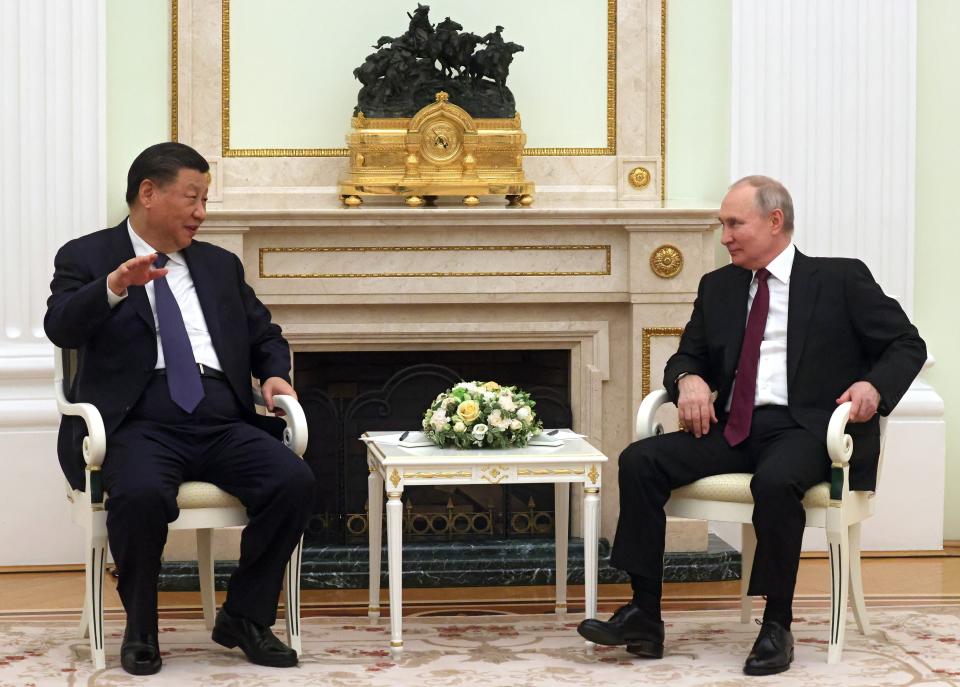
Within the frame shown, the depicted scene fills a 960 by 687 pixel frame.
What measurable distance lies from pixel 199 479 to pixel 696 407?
4.71ft

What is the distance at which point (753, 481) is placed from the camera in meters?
3.96

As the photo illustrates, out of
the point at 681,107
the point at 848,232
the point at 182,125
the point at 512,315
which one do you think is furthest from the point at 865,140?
the point at 182,125

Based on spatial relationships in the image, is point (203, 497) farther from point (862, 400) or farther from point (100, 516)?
point (862, 400)

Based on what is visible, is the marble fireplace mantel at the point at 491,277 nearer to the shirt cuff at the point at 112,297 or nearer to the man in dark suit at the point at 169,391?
the man in dark suit at the point at 169,391

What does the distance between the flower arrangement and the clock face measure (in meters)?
1.34

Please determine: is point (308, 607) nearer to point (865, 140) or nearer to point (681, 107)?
point (681, 107)

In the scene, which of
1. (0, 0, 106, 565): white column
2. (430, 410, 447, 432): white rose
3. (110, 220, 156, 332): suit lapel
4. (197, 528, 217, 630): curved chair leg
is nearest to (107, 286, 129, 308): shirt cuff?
(110, 220, 156, 332): suit lapel

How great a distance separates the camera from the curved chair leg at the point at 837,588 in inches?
156

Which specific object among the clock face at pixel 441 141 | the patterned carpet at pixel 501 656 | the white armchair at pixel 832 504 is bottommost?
the patterned carpet at pixel 501 656

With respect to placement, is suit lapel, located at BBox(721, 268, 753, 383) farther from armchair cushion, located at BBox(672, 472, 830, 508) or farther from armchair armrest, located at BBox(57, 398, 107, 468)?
armchair armrest, located at BBox(57, 398, 107, 468)

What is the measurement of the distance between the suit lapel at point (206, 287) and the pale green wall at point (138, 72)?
122cm

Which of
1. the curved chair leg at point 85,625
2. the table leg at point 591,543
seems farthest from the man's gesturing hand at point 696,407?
the curved chair leg at point 85,625

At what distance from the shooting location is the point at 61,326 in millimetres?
3971

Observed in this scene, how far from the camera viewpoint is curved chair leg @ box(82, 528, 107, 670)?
3898mm
